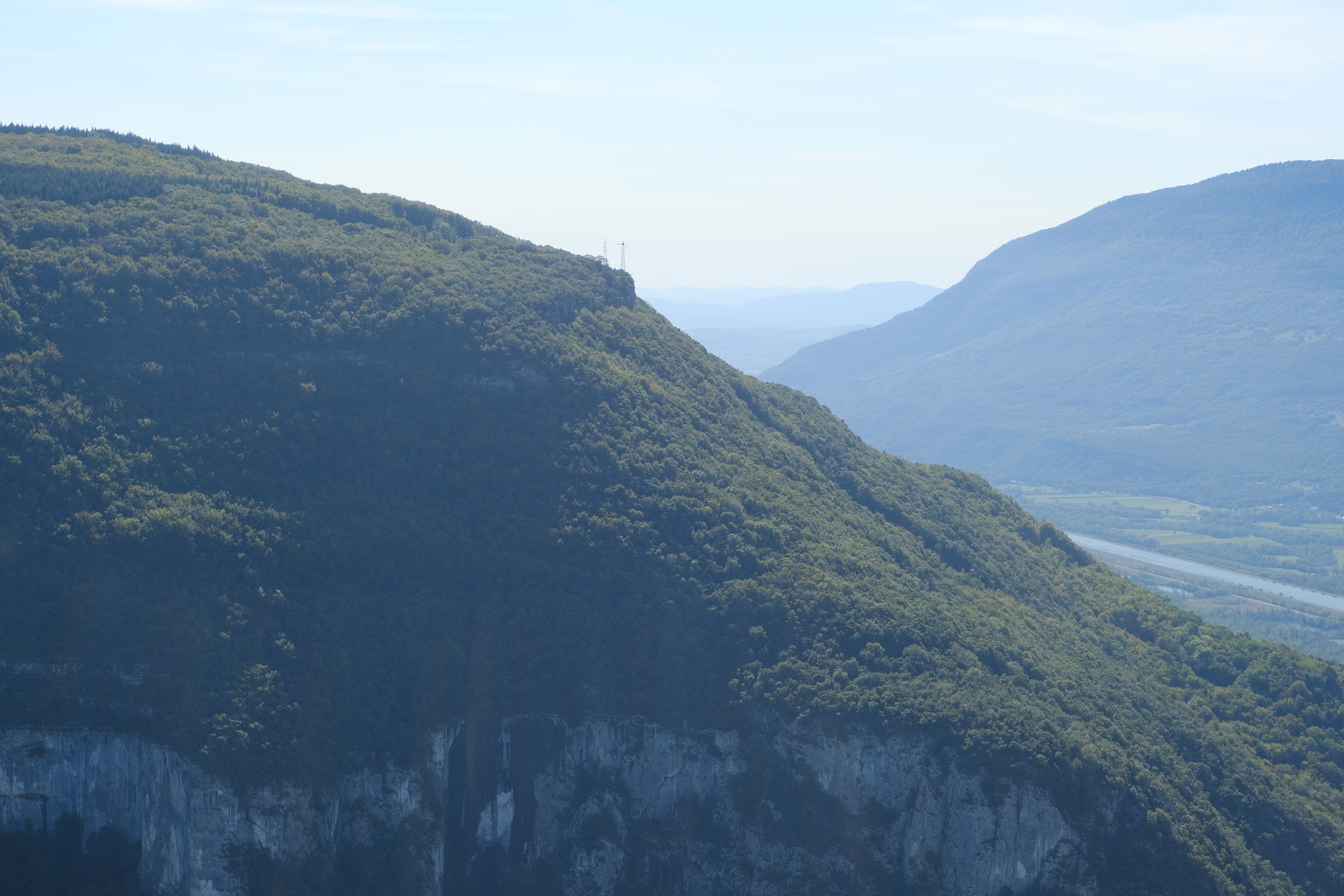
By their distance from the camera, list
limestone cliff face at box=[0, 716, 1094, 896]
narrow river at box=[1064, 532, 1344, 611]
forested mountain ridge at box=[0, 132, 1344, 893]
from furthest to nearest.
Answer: narrow river at box=[1064, 532, 1344, 611] → forested mountain ridge at box=[0, 132, 1344, 893] → limestone cliff face at box=[0, 716, 1094, 896]

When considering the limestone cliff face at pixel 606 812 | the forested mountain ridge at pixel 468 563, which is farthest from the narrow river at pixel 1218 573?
the limestone cliff face at pixel 606 812

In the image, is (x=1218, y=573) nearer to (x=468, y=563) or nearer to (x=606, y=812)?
(x=606, y=812)

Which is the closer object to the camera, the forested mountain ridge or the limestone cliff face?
the limestone cliff face

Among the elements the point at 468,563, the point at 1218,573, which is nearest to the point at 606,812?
the point at 468,563

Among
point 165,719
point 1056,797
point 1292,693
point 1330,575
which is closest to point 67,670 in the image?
point 165,719

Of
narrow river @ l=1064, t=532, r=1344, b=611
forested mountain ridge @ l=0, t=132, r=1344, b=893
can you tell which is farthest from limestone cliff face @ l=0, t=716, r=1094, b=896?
narrow river @ l=1064, t=532, r=1344, b=611

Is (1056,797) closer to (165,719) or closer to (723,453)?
(723,453)

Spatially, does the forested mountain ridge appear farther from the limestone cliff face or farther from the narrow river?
the narrow river

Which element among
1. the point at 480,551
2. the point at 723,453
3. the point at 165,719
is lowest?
the point at 165,719
